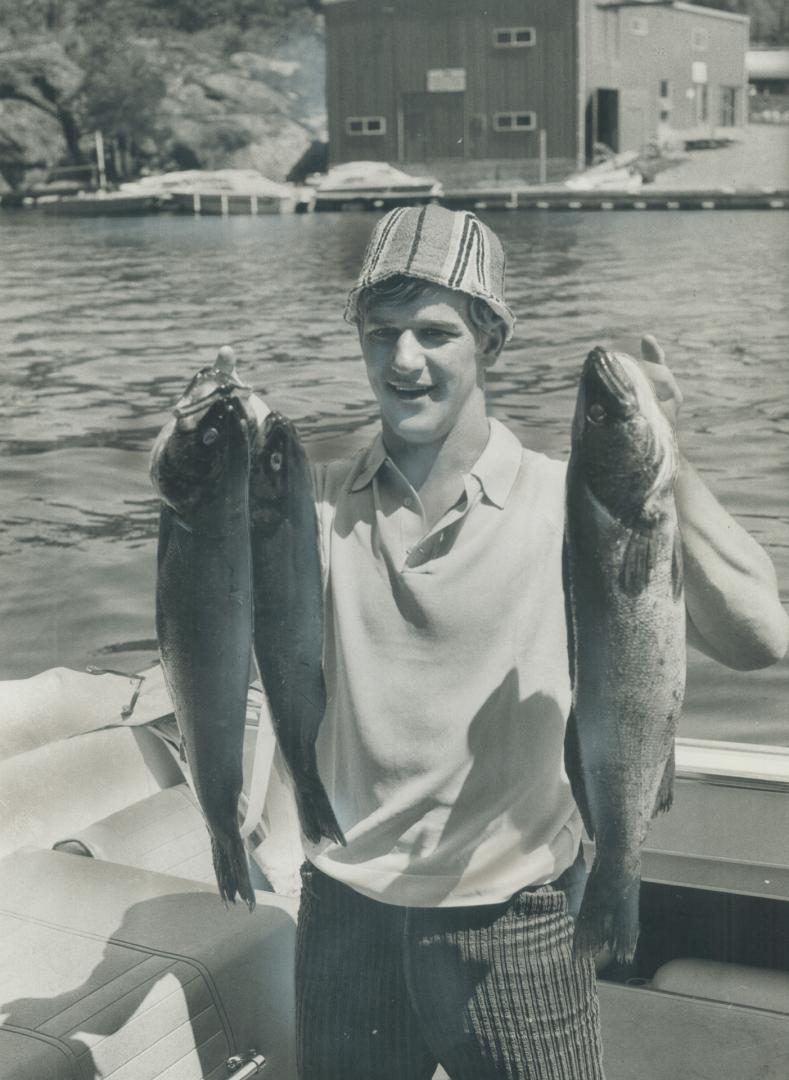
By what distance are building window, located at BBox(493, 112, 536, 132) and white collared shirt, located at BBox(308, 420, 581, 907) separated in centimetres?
413

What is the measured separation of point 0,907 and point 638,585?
60.0 inches

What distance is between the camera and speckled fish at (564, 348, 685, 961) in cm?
140

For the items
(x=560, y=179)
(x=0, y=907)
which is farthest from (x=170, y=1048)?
(x=560, y=179)

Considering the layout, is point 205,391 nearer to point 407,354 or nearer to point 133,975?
point 407,354

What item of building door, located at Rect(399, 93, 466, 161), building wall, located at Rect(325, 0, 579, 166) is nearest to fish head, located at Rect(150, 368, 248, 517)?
building door, located at Rect(399, 93, 466, 161)

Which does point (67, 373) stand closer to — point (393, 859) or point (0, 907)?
point (0, 907)

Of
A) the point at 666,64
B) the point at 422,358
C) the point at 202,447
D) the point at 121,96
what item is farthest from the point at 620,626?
the point at 121,96

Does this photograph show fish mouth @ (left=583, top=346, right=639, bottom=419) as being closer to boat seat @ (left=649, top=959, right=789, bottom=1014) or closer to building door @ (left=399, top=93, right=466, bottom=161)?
boat seat @ (left=649, top=959, right=789, bottom=1014)

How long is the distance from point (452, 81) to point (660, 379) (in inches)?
170

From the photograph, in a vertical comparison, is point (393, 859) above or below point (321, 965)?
above

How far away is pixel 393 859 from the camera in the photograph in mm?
1639

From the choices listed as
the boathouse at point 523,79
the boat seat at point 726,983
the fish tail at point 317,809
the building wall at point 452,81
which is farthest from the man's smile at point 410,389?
the building wall at point 452,81

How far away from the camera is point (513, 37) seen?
5371mm

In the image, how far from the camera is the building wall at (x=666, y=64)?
4926 millimetres
